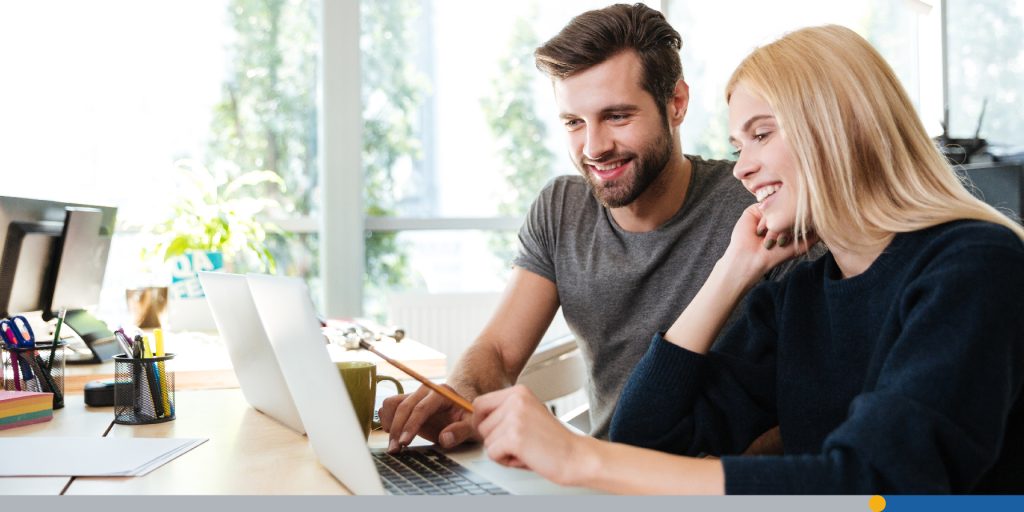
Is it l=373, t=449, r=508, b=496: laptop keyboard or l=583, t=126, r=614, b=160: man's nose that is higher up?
l=583, t=126, r=614, b=160: man's nose

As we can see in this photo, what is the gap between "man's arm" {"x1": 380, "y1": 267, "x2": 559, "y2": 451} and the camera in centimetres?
125

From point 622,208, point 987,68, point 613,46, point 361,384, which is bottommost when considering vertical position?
point 361,384

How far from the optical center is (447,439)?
1.23 metres

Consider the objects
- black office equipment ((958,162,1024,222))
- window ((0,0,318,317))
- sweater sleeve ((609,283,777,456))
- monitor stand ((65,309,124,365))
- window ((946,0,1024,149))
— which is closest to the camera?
sweater sleeve ((609,283,777,456))

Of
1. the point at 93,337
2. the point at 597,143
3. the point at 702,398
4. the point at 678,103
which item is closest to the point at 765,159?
the point at 702,398

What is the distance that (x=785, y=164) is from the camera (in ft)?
3.99

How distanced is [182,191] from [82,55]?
903mm

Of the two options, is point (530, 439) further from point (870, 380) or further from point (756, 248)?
point (756, 248)

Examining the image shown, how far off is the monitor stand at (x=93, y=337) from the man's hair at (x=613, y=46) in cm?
115

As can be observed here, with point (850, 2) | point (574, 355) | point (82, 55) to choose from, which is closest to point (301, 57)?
point (82, 55)

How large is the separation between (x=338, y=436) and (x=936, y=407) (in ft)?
1.89

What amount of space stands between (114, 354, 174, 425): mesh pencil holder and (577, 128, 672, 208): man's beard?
0.87 meters

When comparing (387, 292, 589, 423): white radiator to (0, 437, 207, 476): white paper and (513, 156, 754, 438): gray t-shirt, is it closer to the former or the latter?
(513, 156, 754, 438): gray t-shirt

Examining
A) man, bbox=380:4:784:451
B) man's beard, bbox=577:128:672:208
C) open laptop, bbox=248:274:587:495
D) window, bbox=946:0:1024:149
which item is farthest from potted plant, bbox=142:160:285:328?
window, bbox=946:0:1024:149
